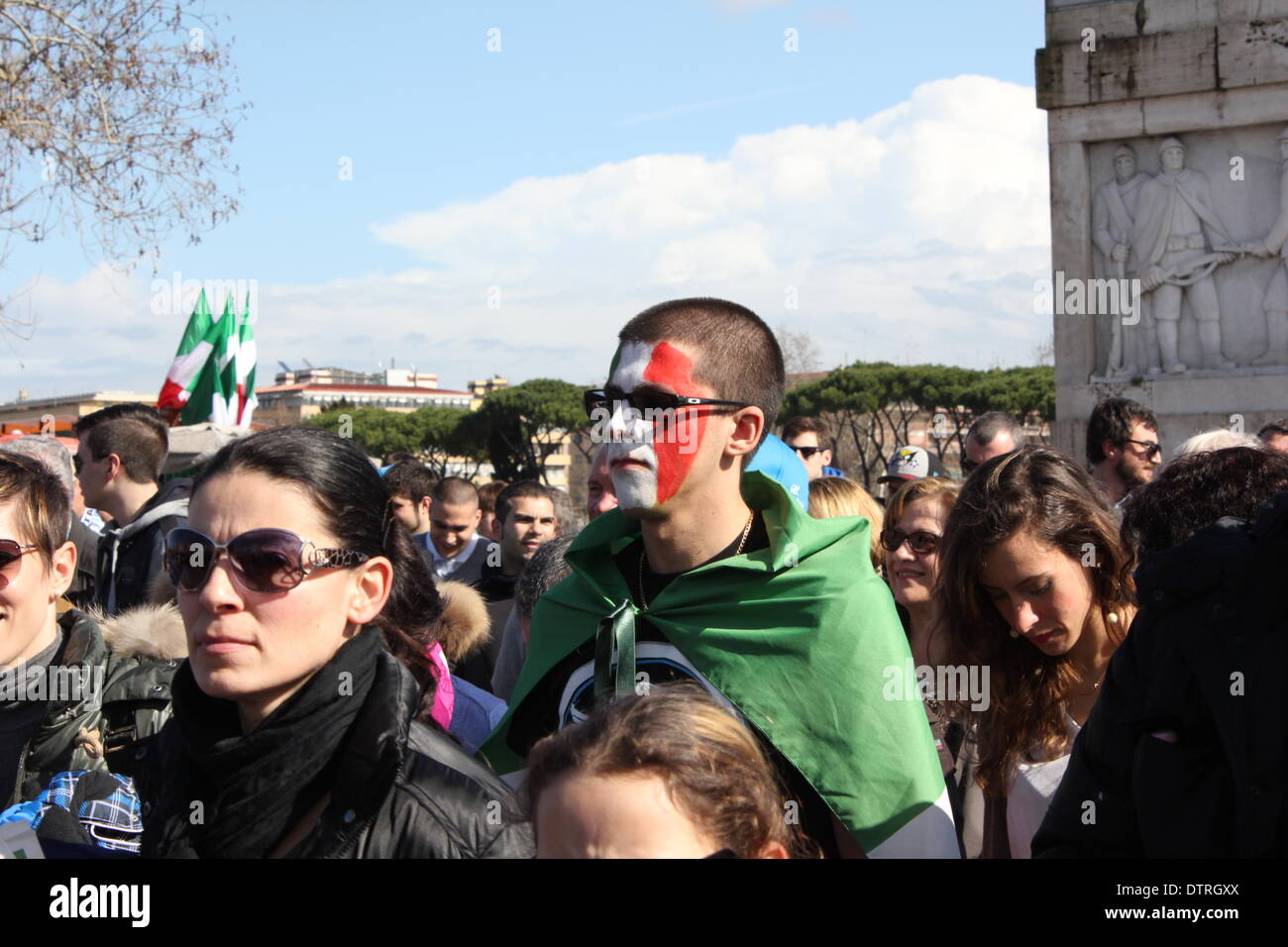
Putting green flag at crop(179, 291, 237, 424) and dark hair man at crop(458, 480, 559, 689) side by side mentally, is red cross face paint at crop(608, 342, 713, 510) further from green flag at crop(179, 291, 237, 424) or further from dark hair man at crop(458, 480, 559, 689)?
green flag at crop(179, 291, 237, 424)

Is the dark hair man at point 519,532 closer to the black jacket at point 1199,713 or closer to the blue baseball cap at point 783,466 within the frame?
the blue baseball cap at point 783,466

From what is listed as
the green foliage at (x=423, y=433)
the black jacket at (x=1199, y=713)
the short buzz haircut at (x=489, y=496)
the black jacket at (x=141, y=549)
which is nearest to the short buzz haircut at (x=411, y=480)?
the short buzz haircut at (x=489, y=496)

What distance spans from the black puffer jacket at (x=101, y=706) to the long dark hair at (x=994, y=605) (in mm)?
1848

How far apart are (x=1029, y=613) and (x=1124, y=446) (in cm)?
333

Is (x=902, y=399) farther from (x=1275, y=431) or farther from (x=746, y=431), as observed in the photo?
(x=746, y=431)

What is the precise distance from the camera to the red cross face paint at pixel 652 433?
9.75 ft

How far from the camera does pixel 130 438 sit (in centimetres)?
619

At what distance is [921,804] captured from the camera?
2.63m

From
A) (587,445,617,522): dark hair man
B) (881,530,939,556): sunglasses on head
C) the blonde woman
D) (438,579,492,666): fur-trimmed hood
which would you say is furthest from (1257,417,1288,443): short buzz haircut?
(438,579,492,666): fur-trimmed hood

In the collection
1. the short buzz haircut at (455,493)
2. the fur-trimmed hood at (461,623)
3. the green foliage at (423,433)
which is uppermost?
the short buzz haircut at (455,493)

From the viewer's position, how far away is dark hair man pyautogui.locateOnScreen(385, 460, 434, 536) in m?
7.68

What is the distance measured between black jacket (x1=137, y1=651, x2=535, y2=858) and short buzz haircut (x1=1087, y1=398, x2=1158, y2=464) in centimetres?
476

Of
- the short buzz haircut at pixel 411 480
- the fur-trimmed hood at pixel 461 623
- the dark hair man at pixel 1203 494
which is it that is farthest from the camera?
the short buzz haircut at pixel 411 480
